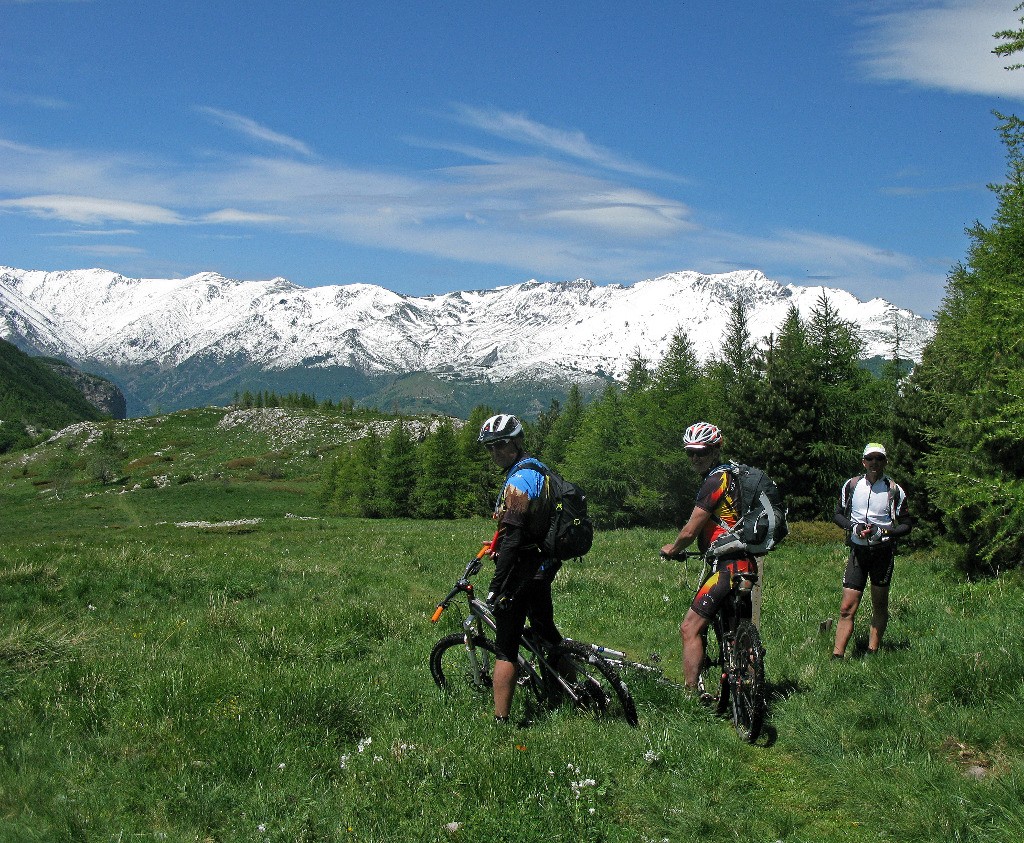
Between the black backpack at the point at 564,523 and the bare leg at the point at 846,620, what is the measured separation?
13.4 ft

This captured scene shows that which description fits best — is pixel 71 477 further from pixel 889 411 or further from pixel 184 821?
pixel 184 821

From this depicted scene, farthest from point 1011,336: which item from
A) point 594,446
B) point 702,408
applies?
point 594,446

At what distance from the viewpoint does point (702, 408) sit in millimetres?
49406

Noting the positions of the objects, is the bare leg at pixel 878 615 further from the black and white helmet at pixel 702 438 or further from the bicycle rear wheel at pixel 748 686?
the black and white helmet at pixel 702 438

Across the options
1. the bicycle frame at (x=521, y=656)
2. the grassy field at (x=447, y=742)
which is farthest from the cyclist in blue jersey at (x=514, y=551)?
the grassy field at (x=447, y=742)

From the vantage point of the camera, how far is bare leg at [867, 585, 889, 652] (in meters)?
9.19

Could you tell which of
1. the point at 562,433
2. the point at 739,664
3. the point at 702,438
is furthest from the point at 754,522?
the point at 562,433

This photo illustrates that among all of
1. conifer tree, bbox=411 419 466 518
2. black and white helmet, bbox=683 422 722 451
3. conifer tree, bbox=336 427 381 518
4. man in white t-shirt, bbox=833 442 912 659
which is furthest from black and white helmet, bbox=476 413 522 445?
conifer tree, bbox=336 427 381 518

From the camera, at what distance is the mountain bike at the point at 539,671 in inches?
279

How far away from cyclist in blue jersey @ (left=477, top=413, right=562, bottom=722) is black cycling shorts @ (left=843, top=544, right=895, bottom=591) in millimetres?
4217

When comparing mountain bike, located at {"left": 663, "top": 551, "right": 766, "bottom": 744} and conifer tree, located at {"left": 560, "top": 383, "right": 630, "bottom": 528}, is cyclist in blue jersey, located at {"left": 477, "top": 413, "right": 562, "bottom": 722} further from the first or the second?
conifer tree, located at {"left": 560, "top": 383, "right": 630, "bottom": 528}

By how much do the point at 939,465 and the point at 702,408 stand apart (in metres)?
30.2

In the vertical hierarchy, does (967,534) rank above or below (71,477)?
above

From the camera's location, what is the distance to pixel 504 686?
23.0ft
